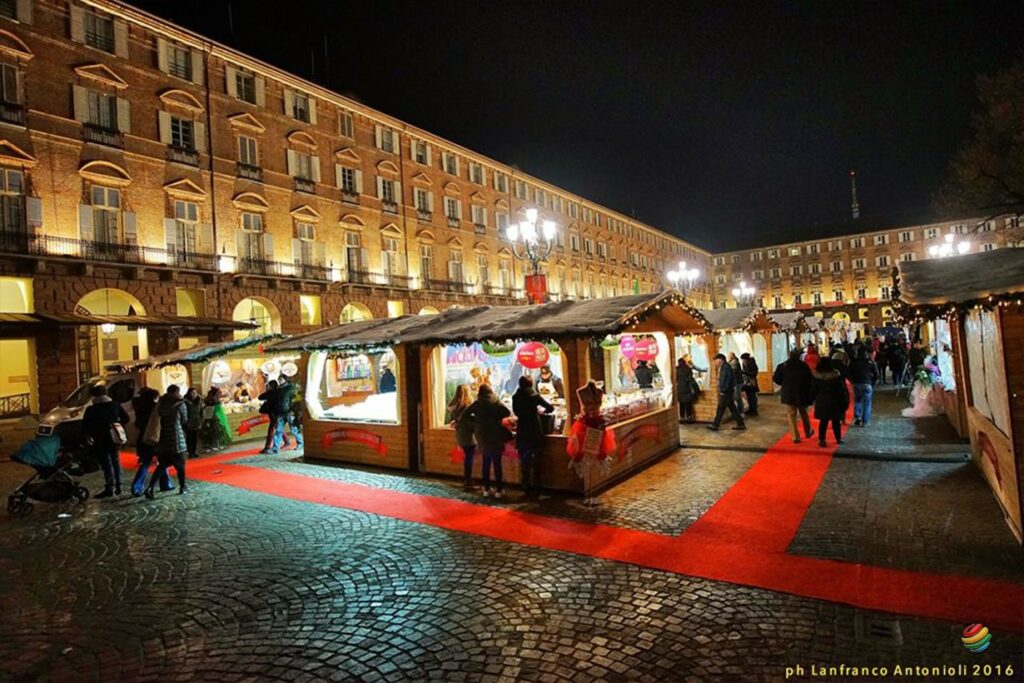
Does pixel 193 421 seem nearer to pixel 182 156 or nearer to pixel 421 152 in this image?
pixel 182 156

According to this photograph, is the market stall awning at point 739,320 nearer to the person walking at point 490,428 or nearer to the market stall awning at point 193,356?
the person walking at point 490,428

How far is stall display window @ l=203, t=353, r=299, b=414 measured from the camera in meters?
15.5

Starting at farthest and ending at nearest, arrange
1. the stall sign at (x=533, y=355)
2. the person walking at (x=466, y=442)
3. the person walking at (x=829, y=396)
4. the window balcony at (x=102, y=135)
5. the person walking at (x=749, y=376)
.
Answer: the window balcony at (x=102, y=135) < the person walking at (x=749, y=376) < the person walking at (x=829, y=396) < the stall sign at (x=533, y=355) < the person walking at (x=466, y=442)

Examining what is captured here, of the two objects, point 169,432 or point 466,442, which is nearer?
point 466,442

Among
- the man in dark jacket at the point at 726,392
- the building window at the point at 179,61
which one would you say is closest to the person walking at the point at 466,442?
the man in dark jacket at the point at 726,392

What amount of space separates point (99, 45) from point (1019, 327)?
27.5m

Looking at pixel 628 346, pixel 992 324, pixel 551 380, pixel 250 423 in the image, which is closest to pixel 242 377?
pixel 250 423

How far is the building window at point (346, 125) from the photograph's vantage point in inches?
1178

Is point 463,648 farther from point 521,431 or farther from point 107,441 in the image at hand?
point 107,441

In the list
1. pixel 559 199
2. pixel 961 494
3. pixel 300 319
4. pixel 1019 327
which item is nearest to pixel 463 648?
pixel 1019 327

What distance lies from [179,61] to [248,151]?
418cm

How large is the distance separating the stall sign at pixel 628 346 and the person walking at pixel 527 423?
5.31 meters

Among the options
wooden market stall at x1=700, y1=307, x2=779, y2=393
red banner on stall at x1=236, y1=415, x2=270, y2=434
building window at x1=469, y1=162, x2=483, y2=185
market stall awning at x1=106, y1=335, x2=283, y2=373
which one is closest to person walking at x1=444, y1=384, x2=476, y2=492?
red banner on stall at x1=236, y1=415, x2=270, y2=434

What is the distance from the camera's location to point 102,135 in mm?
20375
